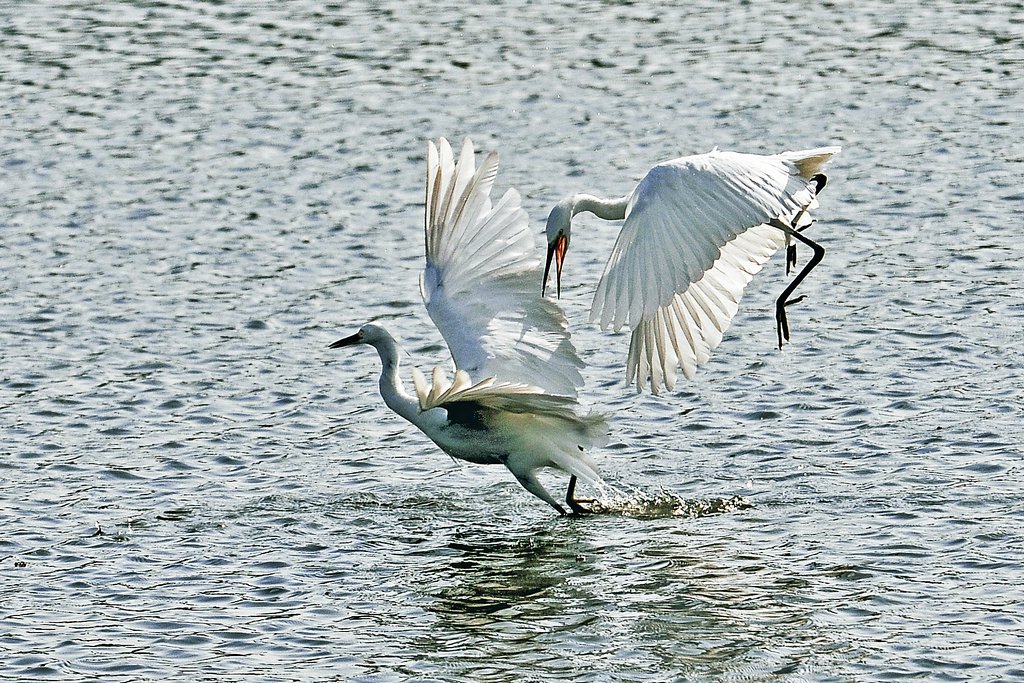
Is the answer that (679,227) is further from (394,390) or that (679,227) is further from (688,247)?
(394,390)

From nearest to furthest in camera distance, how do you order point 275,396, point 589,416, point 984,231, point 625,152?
point 589,416
point 275,396
point 984,231
point 625,152

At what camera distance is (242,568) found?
8680mm

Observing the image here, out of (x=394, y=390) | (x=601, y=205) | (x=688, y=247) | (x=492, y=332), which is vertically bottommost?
(x=394, y=390)

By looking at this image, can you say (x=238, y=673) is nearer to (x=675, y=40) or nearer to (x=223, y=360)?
(x=223, y=360)

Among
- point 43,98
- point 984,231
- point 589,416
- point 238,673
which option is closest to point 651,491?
point 589,416

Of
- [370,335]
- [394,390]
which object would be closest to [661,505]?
[394,390]

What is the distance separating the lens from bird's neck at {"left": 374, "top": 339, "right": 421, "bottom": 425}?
9406mm

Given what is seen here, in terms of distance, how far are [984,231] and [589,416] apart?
17.0 ft

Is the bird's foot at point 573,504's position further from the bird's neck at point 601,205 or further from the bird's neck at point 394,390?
the bird's neck at point 601,205

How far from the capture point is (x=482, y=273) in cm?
943

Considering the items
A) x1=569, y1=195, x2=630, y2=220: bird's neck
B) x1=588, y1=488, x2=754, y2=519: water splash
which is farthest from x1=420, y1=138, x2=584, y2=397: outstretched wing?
x1=588, y1=488, x2=754, y2=519: water splash

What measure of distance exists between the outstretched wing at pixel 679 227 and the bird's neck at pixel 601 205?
0.70 m

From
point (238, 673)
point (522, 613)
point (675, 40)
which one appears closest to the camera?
point (238, 673)

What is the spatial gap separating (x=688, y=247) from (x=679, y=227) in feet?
0.41
